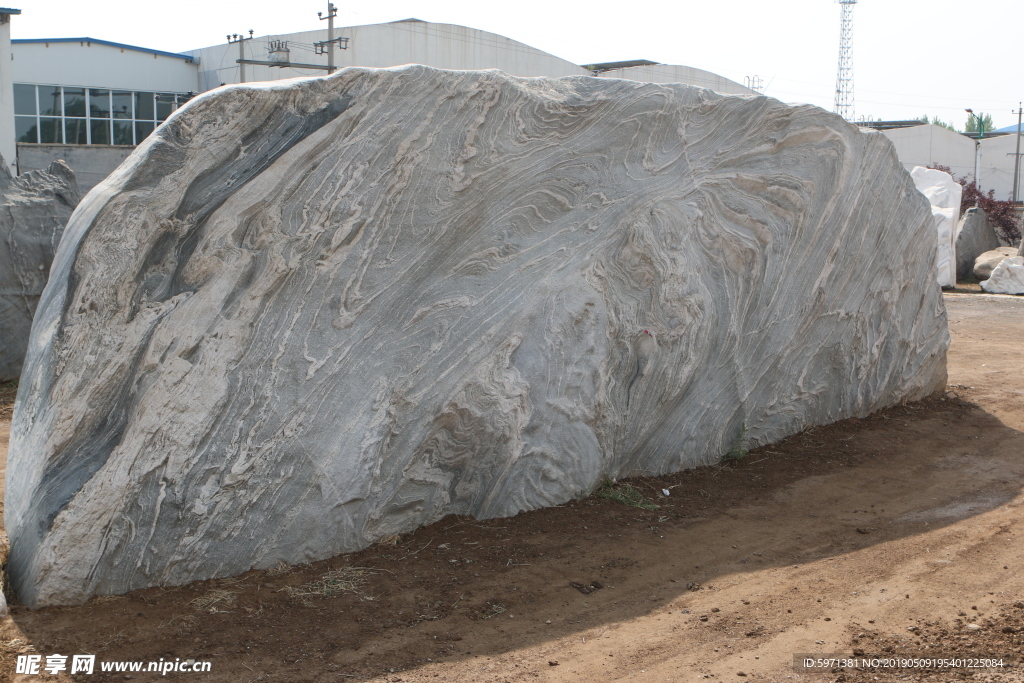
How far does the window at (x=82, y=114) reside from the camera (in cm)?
2516

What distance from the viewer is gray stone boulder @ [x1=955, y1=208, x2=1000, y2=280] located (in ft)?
57.1

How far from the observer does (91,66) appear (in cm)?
2591

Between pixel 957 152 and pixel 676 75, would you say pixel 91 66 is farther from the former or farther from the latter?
pixel 957 152

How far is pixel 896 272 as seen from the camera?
22.3ft

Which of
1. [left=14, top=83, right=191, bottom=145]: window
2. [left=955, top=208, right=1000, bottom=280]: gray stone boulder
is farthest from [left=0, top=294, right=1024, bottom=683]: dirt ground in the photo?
[left=14, top=83, right=191, bottom=145]: window

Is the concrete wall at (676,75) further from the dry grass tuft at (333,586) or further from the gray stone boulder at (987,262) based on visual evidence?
the dry grass tuft at (333,586)

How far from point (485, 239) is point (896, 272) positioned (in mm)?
3782

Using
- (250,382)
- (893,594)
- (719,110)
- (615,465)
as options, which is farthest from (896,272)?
(250,382)

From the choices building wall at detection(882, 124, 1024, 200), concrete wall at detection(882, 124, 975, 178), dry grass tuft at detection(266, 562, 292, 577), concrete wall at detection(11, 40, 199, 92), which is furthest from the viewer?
building wall at detection(882, 124, 1024, 200)

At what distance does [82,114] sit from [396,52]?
9.88 m

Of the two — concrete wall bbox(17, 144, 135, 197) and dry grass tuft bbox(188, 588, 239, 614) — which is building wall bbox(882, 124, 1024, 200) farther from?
dry grass tuft bbox(188, 588, 239, 614)

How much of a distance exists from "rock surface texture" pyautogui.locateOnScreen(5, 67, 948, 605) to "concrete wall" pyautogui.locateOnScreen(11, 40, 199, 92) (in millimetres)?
24277

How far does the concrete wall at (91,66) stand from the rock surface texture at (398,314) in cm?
2428

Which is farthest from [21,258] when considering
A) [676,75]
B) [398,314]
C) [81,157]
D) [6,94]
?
[676,75]
